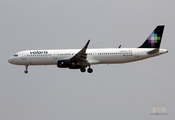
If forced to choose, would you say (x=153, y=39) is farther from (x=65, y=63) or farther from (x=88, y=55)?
(x=65, y=63)

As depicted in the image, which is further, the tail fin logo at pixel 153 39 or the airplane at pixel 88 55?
the tail fin logo at pixel 153 39

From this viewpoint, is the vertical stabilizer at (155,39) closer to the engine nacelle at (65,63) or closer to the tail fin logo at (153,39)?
the tail fin logo at (153,39)

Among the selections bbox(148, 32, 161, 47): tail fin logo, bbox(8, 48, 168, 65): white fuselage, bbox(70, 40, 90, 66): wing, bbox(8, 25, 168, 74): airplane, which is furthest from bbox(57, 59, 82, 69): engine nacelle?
bbox(148, 32, 161, 47): tail fin logo

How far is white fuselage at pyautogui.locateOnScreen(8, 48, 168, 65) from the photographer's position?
8981 centimetres

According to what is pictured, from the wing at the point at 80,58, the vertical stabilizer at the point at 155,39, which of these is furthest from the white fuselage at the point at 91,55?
the vertical stabilizer at the point at 155,39

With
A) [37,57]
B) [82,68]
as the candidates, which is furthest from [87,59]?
[37,57]

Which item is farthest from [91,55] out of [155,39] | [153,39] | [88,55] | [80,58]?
[155,39]

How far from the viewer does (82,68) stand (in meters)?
91.8

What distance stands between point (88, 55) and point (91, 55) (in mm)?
462

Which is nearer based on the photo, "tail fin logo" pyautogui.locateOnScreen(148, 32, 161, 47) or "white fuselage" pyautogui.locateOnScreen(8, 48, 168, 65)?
"white fuselage" pyautogui.locateOnScreen(8, 48, 168, 65)

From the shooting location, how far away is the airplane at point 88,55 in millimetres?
89688

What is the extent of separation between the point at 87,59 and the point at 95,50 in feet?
5.59

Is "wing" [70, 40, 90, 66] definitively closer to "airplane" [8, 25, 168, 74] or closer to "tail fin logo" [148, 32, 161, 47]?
"airplane" [8, 25, 168, 74]

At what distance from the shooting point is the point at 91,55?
9131 centimetres
